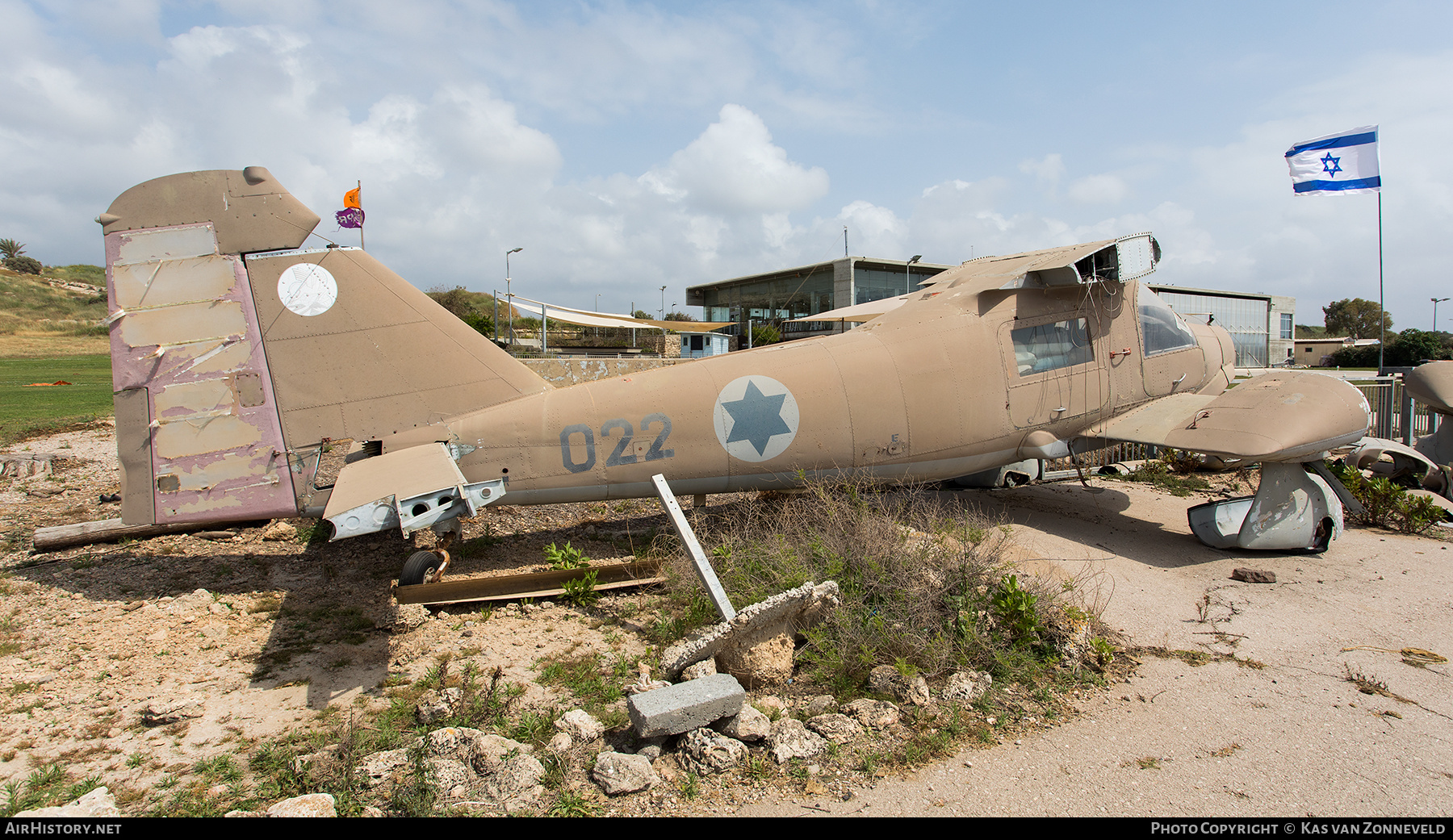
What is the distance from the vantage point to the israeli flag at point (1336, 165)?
616 inches

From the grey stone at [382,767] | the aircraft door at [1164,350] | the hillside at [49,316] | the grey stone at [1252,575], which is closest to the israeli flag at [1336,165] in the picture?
the aircraft door at [1164,350]

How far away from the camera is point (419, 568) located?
5566mm

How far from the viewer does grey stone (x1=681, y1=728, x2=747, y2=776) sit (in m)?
3.48

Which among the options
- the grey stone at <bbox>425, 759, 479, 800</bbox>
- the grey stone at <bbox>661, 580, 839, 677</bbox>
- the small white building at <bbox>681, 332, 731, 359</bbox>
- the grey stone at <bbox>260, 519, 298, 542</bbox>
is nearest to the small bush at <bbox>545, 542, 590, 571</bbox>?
the grey stone at <bbox>661, 580, 839, 677</bbox>

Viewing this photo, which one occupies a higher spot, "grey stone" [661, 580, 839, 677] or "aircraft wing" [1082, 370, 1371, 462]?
"aircraft wing" [1082, 370, 1371, 462]

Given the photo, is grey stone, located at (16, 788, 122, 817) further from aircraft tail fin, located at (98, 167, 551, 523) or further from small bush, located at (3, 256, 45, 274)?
small bush, located at (3, 256, 45, 274)

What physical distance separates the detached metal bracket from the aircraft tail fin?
6.78 feet

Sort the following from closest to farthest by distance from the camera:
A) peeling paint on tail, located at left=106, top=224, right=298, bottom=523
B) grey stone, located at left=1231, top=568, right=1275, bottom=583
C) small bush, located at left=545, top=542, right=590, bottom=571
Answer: peeling paint on tail, located at left=106, top=224, right=298, bottom=523
small bush, located at left=545, top=542, right=590, bottom=571
grey stone, located at left=1231, top=568, right=1275, bottom=583

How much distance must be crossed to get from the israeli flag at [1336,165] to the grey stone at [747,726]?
20.0 meters

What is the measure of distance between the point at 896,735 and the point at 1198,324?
8.82 m

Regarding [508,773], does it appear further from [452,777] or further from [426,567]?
[426,567]

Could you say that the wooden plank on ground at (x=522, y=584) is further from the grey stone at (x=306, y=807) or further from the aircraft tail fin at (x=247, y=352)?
the grey stone at (x=306, y=807)

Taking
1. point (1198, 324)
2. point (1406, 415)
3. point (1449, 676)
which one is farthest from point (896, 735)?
point (1406, 415)
